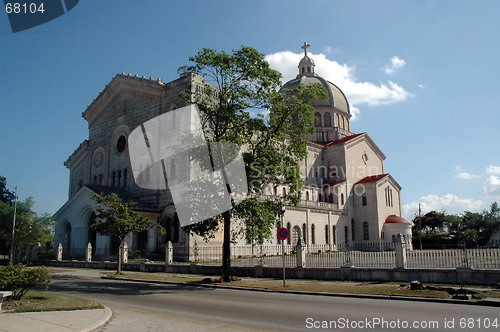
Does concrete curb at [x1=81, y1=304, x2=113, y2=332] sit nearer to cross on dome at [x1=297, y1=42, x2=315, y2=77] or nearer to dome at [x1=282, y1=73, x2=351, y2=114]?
dome at [x1=282, y1=73, x2=351, y2=114]

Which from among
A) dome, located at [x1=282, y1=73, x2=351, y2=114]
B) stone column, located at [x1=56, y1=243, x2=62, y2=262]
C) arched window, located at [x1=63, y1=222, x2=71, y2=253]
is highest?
dome, located at [x1=282, y1=73, x2=351, y2=114]

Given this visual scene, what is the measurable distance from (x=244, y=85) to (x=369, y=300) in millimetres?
12650

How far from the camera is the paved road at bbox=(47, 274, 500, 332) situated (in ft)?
30.6

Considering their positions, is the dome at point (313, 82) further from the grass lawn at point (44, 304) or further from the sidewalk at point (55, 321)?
the sidewalk at point (55, 321)

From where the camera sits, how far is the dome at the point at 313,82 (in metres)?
59.8

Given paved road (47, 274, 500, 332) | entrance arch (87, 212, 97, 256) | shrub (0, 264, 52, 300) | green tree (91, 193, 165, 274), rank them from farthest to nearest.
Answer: entrance arch (87, 212, 97, 256) < green tree (91, 193, 165, 274) < shrub (0, 264, 52, 300) < paved road (47, 274, 500, 332)

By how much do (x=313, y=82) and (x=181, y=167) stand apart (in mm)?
33373

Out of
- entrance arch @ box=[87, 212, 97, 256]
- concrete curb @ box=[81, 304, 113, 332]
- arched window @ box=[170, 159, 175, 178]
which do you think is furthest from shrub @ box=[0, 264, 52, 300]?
entrance arch @ box=[87, 212, 97, 256]

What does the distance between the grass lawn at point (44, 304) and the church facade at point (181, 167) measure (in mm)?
16637

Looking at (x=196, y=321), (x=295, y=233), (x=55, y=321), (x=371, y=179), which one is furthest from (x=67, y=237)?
(x=371, y=179)

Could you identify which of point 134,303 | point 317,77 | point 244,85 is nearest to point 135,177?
point 244,85

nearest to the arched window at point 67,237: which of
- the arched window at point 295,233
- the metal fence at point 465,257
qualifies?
the arched window at point 295,233

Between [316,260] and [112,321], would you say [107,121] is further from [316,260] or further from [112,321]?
[112,321]

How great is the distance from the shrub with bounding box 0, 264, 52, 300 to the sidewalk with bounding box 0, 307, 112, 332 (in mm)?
1929
